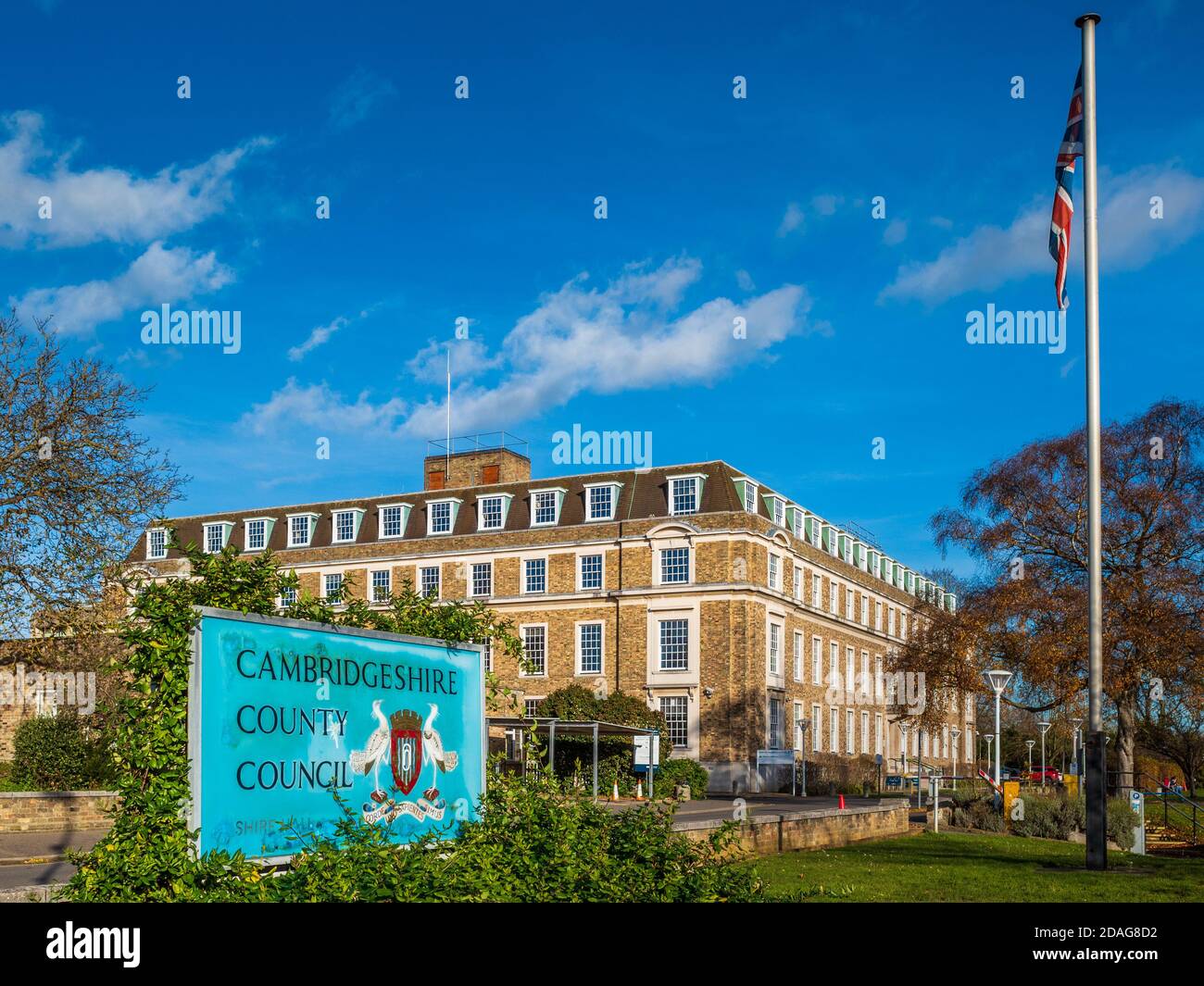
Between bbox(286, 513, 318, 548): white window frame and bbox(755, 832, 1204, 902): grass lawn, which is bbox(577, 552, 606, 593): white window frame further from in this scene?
bbox(755, 832, 1204, 902): grass lawn

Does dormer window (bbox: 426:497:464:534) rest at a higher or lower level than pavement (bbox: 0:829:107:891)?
higher

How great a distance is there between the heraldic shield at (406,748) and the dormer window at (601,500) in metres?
48.0

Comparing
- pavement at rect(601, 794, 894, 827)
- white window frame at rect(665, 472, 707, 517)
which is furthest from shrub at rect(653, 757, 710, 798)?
white window frame at rect(665, 472, 707, 517)

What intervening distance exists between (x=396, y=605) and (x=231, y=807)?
11.1 ft

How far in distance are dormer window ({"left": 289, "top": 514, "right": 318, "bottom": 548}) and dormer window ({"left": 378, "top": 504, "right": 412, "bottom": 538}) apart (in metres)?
4.78

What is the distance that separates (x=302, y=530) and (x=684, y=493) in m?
24.0

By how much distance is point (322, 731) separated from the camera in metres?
9.76

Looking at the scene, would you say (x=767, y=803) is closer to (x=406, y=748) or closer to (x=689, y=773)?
(x=689, y=773)

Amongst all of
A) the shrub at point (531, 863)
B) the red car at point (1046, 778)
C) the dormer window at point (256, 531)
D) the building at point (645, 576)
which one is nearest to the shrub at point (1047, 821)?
the red car at point (1046, 778)

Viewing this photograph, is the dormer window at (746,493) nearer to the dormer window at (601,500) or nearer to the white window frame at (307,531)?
the dormer window at (601,500)

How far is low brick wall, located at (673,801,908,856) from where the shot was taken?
63.1ft

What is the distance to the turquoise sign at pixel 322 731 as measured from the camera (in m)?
8.66
